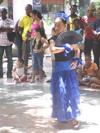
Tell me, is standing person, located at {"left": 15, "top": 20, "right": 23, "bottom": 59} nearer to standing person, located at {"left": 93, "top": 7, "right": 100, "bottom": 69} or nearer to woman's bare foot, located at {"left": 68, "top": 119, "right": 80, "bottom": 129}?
standing person, located at {"left": 93, "top": 7, "right": 100, "bottom": 69}

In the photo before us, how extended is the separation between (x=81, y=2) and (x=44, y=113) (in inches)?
460

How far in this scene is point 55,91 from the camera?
7504 millimetres

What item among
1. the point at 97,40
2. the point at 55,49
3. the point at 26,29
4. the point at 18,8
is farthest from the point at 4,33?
the point at 18,8

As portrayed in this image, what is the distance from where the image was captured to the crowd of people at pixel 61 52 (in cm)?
738

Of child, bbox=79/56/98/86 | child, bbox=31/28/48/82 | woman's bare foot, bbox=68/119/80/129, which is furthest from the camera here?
child, bbox=31/28/48/82

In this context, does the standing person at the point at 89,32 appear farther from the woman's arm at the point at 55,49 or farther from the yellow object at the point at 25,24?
the woman's arm at the point at 55,49

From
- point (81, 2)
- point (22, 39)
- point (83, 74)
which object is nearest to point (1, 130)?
point (83, 74)

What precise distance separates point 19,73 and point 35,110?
3.55m

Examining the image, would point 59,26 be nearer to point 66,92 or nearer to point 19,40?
point 66,92

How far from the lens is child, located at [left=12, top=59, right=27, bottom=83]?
12.1m

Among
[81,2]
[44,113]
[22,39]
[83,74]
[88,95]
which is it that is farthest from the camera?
[81,2]

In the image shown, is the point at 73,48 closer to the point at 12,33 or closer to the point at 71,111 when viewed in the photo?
the point at 71,111

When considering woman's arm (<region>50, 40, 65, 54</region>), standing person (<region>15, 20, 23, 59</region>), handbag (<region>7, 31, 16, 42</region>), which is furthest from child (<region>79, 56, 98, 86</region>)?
woman's arm (<region>50, 40, 65, 54</region>)

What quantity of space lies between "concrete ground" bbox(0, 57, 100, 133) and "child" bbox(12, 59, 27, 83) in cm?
24
